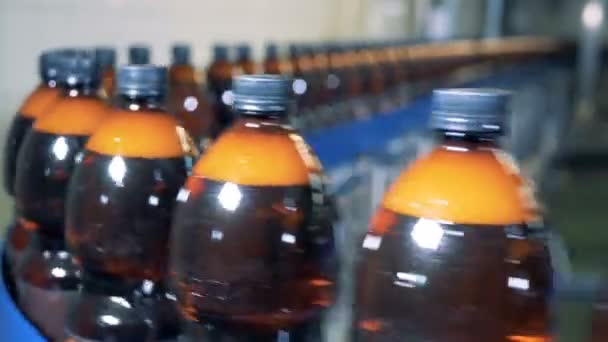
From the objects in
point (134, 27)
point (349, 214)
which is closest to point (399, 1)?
point (134, 27)

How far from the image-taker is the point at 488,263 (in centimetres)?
47

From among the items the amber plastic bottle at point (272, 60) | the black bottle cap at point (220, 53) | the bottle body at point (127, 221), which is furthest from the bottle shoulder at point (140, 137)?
the amber plastic bottle at point (272, 60)

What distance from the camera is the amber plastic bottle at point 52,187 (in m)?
0.81

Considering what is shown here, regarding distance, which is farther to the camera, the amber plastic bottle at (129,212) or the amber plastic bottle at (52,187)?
the amber plastic bottle at (52,187)

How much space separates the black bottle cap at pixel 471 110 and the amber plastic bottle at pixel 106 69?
1.52ft

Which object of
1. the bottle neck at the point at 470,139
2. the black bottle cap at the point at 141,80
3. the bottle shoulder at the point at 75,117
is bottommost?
the bottle shoulder at the point at 75,117

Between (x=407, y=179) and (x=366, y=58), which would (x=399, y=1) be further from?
(x=407, y=179)

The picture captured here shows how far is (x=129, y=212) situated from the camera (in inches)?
26.5

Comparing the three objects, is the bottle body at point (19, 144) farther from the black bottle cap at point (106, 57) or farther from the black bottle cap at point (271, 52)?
the black bottle cap at point (271, 52)

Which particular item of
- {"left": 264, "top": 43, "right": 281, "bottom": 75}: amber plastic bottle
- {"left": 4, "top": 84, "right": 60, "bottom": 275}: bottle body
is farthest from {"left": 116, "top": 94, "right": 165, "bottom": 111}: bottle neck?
{"left": 264, "top": 43, "right": 281, "bottom": 75}: amber plastic bottle

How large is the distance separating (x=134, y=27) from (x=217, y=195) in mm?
1182

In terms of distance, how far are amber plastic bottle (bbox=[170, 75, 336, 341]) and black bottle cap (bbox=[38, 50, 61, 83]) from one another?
1.31 ft

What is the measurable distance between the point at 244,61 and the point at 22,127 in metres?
0.39

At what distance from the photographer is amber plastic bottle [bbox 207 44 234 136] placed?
114cm
